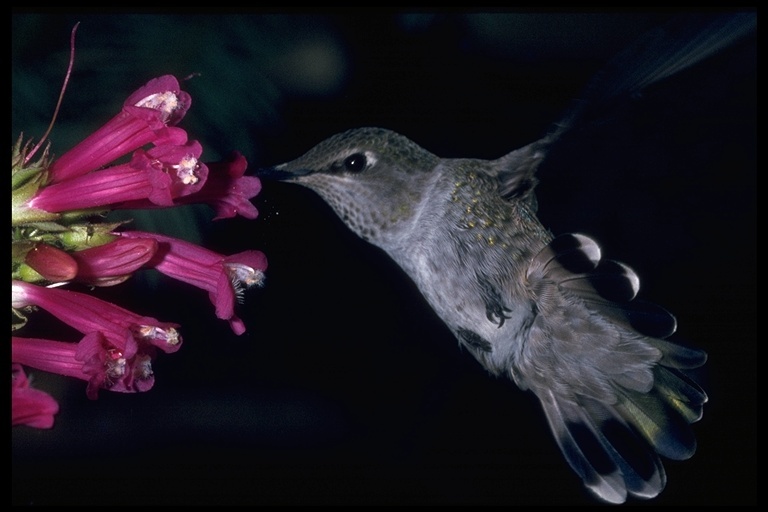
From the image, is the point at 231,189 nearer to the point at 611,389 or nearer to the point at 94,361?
the point at 94,361

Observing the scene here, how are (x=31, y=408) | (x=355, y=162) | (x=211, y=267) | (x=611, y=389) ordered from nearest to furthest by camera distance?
(x=31, y=408)
(x=211, y=267)
(x=355, y=162)
(x=611, y=389)

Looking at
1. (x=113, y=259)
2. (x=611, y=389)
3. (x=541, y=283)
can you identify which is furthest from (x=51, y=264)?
(x=611, y=389)

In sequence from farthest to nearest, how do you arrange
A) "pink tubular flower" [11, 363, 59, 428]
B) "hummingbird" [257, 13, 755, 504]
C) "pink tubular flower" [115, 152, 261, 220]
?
"hummingbird" [257, 13, 755, 504]
"pink tubular flower" [115, 152, 261, 220]
"pink tubular flower" [11, 363, 59, 428]

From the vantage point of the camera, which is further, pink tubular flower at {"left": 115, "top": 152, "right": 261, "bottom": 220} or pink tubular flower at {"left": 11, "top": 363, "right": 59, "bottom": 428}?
pink tubular flower at {"left": 115, "top": 152, "right": 261, "bottom": 220}

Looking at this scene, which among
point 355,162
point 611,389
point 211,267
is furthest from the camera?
point 611,389

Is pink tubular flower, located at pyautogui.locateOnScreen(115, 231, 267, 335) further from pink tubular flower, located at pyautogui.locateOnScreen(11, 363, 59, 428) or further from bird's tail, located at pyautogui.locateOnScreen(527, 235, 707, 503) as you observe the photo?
bird's tail, located at pyautogui.locateOnScreen(527, 235, 707, 503)

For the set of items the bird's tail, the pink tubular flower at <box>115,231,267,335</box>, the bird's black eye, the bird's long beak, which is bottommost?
the bird's tail

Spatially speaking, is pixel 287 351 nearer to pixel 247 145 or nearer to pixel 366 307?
pixel 366 307

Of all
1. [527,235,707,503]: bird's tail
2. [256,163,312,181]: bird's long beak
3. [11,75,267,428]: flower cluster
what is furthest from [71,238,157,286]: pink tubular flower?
[527,235,707,503]: bird's tail
